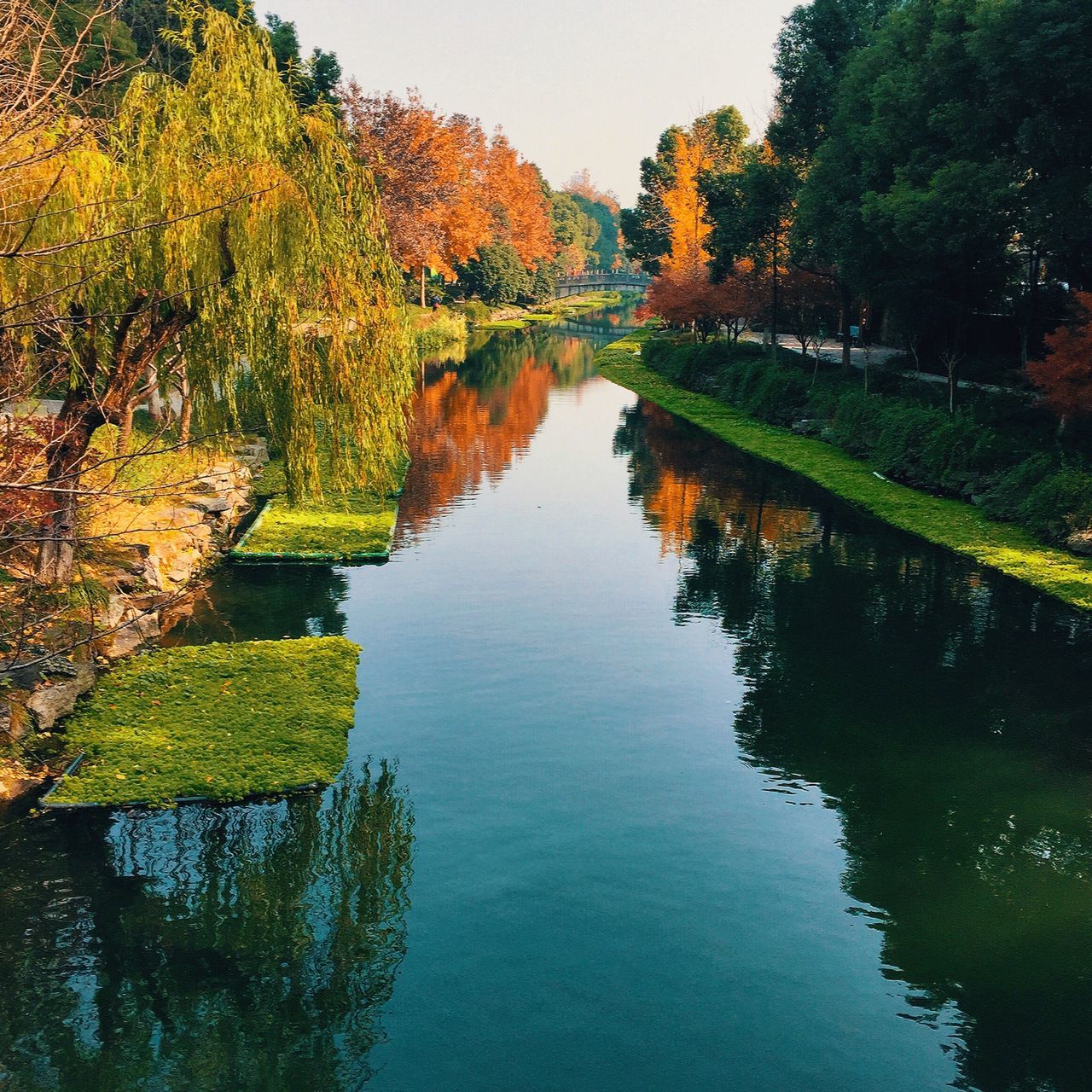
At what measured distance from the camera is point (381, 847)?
48.0ft

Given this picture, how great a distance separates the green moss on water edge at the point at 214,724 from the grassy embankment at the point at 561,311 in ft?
285

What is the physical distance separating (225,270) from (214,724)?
860 cm

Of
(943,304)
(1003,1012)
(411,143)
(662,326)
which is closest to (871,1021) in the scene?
(1003,1012)

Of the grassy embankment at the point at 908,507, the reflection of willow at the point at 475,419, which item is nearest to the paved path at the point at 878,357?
the grassy embankment at the point at 908,507

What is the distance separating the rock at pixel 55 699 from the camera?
1695cm

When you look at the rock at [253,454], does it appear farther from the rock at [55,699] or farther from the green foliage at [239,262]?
the rock at [55,699]

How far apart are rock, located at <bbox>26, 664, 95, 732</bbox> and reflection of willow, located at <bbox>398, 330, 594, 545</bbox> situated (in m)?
12.1

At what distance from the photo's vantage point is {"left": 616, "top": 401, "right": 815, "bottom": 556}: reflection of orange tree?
105 feet

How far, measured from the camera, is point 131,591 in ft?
72.8

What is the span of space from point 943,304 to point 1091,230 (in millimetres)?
10698

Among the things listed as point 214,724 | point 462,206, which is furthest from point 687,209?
point 214,724

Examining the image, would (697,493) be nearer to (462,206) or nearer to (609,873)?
(609,873)

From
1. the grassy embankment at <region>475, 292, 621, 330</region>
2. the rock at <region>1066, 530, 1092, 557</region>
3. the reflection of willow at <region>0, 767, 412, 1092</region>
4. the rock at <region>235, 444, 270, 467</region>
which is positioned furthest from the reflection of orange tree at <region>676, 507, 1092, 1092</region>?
the grassy embankment at <region>475, 292, 621, 330</region>

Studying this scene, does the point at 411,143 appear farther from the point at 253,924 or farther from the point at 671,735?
the point at 253,924
